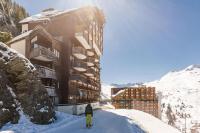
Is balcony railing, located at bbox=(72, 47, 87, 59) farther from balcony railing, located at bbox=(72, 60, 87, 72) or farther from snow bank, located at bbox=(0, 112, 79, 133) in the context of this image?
snow bank, located at bbox=(0, 112, 79, 133)

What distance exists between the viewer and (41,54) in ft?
150

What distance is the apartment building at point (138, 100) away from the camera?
106m

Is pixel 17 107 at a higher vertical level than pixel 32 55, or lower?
lower

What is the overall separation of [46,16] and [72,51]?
8.58 meters

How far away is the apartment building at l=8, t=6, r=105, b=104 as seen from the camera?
1861 inches

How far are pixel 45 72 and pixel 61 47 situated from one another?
41.1 ft

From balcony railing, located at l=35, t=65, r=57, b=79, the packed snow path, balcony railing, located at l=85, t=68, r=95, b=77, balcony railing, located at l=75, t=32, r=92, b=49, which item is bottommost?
the packed snow path

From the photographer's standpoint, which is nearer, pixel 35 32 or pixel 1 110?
pixel 1 110

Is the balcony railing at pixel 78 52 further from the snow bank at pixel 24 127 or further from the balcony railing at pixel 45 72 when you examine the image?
the snow bank at pixel 24 127

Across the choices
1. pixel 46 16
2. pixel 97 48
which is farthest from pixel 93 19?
pixel 46 16

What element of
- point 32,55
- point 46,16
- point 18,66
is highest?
point 46,16

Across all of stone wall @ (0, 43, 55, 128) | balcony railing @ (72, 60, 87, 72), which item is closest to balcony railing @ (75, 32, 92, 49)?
balcony railing @ (72, 60, 87, 72)

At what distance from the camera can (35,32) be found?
47750 mm

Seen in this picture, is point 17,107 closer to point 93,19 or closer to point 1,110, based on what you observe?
point 1,110
